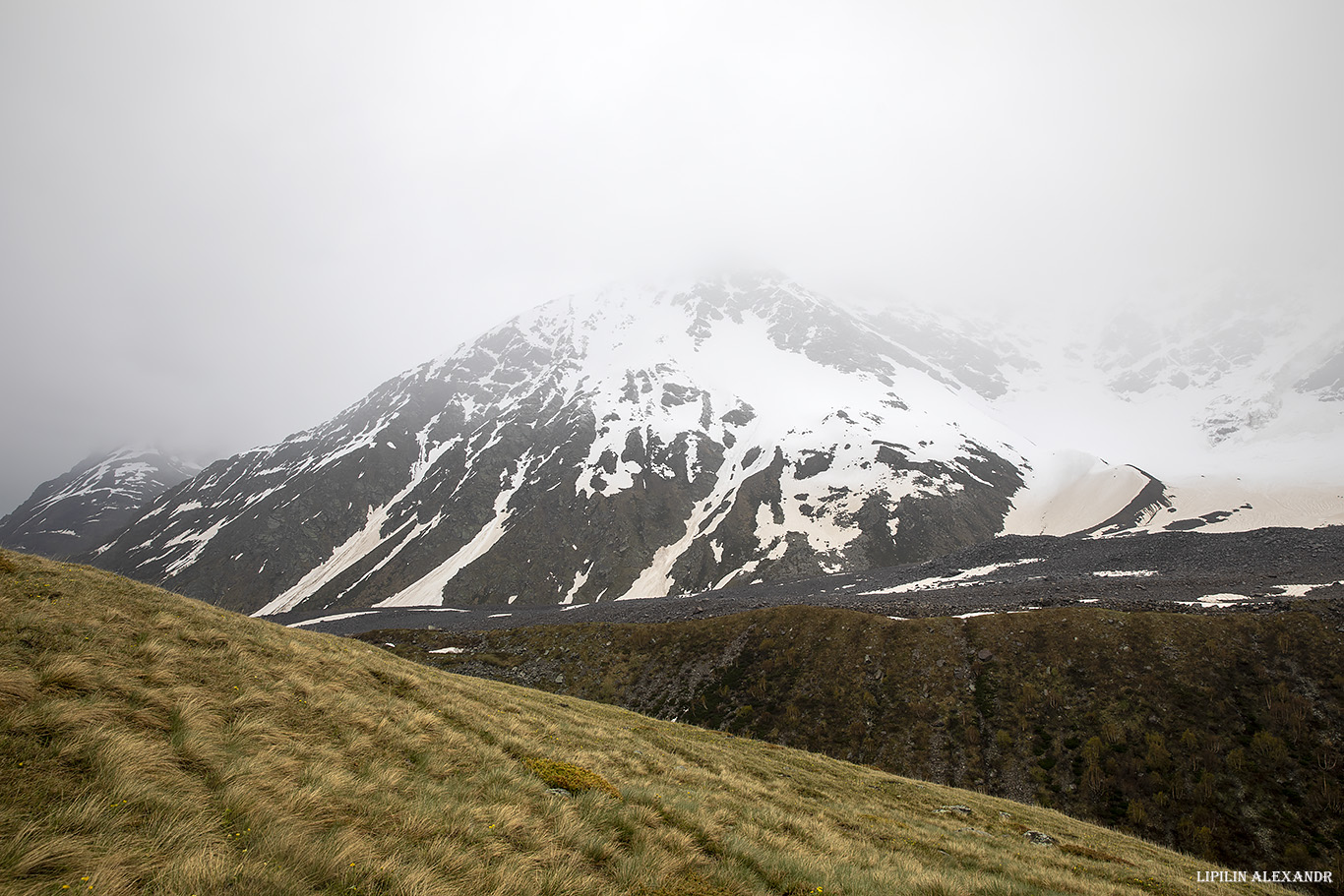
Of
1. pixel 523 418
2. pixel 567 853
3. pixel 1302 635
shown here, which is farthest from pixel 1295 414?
pixel 567 853

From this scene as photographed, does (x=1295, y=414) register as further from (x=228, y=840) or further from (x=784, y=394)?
(x=228, y=840)

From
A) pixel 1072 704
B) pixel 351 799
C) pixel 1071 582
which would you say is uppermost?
pixel 351 799

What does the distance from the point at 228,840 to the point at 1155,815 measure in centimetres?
3084

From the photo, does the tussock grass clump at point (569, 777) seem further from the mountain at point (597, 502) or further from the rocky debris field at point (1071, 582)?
the mountain at point (597, 502)

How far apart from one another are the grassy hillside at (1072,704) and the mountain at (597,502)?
2336 inches

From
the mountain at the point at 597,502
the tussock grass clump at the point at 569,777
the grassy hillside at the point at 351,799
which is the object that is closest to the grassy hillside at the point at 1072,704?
the grassy hillside at the point at 351,799

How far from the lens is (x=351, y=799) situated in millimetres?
6703

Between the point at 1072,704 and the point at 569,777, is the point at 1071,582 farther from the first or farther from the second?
the point at 569,777

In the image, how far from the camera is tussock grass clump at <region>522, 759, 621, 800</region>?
9.67 m

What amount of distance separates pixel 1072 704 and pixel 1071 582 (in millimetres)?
29036

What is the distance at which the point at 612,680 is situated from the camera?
40469mm

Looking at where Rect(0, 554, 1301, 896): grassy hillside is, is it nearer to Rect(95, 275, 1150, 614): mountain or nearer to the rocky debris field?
the rocky debris field

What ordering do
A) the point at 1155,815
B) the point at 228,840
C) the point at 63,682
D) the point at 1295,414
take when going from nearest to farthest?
the point at 228,840 < the point at 63,682 < the point at 1155,815 < the point at 1295,414

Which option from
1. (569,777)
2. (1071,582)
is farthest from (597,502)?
(569,777)
